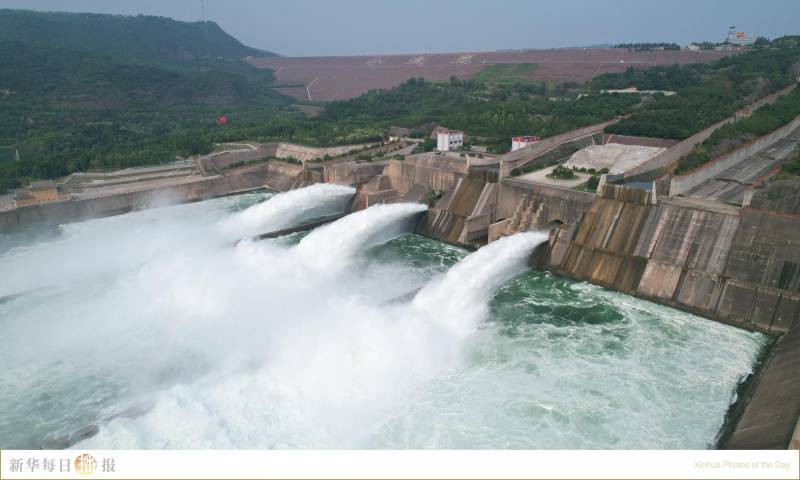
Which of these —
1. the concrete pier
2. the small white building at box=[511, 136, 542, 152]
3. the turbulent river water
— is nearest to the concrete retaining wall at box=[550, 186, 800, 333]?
the turbulent river water

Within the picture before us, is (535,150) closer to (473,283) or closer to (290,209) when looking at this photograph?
(290,209)

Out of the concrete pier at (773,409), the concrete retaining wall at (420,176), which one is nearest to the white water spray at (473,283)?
the concrete retaining wall at (420,176)

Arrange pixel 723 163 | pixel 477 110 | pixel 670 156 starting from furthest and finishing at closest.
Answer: pixel 477 110 < pixel 670 156 < pixel 723 163

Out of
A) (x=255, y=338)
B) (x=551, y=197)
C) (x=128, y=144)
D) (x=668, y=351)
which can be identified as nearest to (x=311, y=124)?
(x=128, y=144)

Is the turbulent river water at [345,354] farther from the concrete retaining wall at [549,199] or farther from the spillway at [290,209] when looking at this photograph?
the spillway at [290,209]

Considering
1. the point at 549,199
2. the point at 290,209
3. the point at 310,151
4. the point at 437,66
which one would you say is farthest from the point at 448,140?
the point at 437,66

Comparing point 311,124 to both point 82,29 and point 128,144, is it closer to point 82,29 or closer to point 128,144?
point 128,144
